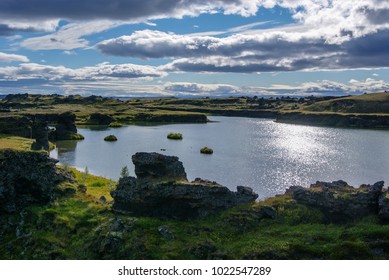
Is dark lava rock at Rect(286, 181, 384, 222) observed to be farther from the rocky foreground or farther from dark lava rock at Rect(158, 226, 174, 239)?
dark lava rock at Rect(158, 226, 174, 239)

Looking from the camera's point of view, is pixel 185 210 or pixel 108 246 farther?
pixel 185 210

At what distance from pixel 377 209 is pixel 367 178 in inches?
2163

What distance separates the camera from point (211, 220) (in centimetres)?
3816

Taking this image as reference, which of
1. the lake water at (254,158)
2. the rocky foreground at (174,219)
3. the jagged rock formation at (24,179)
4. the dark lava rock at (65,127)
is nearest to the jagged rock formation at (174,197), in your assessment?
the rocky foreground at (174,219)

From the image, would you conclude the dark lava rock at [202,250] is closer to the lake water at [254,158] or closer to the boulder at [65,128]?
the lake water at [254,158]

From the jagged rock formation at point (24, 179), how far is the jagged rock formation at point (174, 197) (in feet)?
31.0

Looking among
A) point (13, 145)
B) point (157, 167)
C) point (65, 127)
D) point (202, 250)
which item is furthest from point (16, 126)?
point (202, 250)

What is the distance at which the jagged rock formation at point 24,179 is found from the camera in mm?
42000

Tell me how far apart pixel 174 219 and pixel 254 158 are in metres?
75.6

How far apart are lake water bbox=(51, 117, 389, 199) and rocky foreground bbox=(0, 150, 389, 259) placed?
3136cm

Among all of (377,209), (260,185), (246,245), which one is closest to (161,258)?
(246,245)

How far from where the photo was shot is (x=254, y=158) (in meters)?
112

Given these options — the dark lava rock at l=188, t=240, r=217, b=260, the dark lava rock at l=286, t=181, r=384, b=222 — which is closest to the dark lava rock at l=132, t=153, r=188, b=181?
the dark lava rock at l=188, t=240, r=217, b=260
